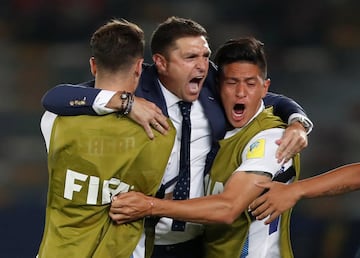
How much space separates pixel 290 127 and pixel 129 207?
586 millimetres

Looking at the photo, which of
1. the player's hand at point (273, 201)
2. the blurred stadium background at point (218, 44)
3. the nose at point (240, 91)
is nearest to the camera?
the player's hand at point (273, 201)

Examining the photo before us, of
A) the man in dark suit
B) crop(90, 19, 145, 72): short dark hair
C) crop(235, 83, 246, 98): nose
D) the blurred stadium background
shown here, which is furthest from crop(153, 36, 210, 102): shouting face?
the blurred stadium background

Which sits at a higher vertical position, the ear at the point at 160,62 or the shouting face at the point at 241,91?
the ear at the point at 160,62

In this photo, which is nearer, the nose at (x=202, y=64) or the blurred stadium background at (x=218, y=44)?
the nose at (x=202, y=64)

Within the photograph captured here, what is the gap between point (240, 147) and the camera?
2.87 metres

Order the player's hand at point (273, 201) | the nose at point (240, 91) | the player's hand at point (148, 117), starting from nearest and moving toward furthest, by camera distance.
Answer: the player's hand at point (148, 117)
the player's hand at point (273, 201)
the nose at point (240, 91)

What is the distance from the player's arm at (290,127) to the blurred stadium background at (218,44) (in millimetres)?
1963

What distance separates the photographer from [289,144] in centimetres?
280

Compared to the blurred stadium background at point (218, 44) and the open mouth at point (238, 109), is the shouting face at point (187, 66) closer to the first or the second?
the open mouth at point (238, 109)

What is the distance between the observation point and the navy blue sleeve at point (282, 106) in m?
3.01

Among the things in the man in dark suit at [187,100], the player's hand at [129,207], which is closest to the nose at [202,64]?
the man in dark suit at [187,100]

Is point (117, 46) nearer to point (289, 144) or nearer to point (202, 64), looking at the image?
point (202, 64)

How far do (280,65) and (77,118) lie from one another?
2979mm

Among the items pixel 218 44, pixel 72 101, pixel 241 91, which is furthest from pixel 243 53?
pixel 218 44
